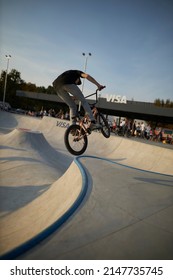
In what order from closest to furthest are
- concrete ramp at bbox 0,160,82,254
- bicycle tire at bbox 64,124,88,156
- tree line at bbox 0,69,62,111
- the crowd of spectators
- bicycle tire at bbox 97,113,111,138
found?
concrete ramp at bbox 0,160,82,254
bicycle tire at bbox 64,124,88,156
bicycle tire at bbox 97,113,111,138
the crowd of spectators
tree line at bbox 0,69,62,111

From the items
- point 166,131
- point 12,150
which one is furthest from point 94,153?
point 166,131

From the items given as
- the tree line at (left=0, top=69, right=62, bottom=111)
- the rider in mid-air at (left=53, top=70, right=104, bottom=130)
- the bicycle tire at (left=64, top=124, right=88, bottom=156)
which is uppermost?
the tree line at (left=0, top=69, right=62, bottom=111)

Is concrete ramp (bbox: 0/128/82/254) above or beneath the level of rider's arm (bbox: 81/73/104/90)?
beneath

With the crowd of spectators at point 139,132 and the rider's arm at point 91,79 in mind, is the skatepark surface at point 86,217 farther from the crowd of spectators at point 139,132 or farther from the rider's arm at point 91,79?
the crowd of spectators at point 139,132

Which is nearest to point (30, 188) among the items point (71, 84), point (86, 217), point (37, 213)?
point (37, 213)

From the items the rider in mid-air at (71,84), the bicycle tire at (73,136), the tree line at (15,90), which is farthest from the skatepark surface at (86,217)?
the tree line at (15,90)

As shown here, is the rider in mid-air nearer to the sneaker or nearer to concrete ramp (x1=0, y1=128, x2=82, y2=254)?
the sneaker

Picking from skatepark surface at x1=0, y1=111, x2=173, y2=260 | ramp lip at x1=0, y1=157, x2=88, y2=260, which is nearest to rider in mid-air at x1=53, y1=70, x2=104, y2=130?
skatepark surface at x1=0, y1=111, x2=173, y2=260

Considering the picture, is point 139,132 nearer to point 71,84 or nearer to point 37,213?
point 71,84

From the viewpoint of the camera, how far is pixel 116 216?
3.46m

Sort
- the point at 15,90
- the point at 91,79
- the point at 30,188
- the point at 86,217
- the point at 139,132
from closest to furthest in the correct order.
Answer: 1. the point at 86,217
2. the point at 91,79
3. the point at 30,188
4. the point at 139,132
5. the point at 15,90

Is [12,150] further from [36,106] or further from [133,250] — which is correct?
[36,106]

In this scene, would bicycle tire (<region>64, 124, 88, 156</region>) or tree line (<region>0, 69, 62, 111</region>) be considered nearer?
bicycle tire (<region>64, 124, 88, 156</region>)
